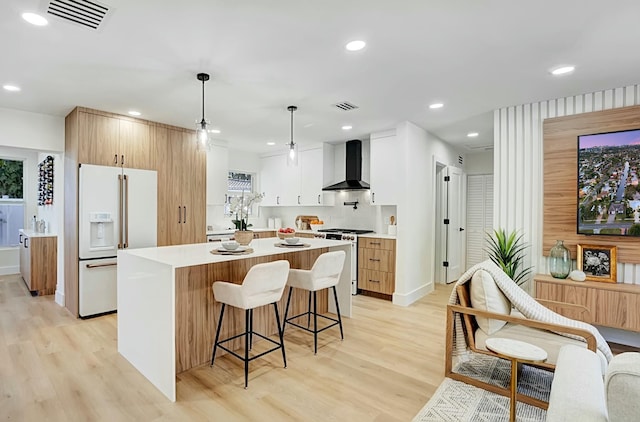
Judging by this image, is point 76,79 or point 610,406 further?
point 76,79

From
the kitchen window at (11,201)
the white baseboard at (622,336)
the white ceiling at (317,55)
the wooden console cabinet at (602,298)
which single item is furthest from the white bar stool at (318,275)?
the kitchen window at (11,201)

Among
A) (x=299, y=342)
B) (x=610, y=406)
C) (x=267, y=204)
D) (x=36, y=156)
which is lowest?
(x=299, y=342)

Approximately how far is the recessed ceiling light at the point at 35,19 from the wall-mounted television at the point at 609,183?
4.58 m

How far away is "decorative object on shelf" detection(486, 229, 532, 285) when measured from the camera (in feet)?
11.9

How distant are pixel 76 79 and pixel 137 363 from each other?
258 centimetres

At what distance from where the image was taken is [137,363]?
2699 millimetres

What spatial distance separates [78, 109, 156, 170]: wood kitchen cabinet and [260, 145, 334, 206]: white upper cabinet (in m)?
2.54

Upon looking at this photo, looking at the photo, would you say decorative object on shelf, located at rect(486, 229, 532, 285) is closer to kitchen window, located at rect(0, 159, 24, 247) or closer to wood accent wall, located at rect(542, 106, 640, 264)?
wood accent wall, located at rect(542, 106, 640, 264)

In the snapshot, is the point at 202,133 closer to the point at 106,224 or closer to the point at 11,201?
the point at 106,224

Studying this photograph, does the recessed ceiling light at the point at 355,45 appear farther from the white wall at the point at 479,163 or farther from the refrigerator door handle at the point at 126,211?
the white wall at the point at 479,163

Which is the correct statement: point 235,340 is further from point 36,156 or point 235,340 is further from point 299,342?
point 36,156

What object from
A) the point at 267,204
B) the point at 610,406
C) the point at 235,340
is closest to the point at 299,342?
the point at 235,340

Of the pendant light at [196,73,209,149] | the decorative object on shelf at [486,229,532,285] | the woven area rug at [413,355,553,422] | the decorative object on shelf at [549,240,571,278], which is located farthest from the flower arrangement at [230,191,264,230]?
the decorative object on shelf at [549,240,571,278]

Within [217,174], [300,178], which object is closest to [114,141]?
[217,174]
